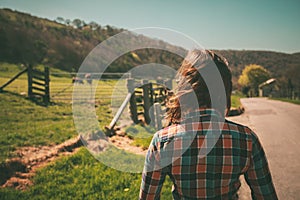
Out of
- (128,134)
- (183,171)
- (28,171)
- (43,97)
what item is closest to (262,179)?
(183,171)

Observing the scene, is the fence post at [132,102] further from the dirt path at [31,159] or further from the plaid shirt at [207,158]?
the plaid shirt at [207,158]

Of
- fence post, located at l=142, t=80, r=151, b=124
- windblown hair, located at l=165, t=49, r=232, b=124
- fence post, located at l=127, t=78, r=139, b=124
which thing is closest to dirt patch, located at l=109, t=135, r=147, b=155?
fence post, located at l=127, t=78, r=139, b=124

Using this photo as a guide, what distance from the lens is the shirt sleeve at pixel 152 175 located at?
1498 millimetres

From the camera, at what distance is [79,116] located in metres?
9.41

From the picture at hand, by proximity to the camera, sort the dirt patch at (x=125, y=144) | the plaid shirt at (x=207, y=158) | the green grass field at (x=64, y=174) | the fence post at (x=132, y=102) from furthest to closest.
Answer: the fence post at (x=132, y=102) < the dirt patch at (x=125, y=144) < the green grass field at (x=64, y=174) < the plaid shirt at (x=207, y=158)

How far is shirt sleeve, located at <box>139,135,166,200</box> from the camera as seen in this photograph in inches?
59.0

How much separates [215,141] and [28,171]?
13.1ft

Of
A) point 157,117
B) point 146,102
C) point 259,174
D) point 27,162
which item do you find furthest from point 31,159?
point 146,102

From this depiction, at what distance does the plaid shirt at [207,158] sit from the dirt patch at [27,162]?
3209 millimetres

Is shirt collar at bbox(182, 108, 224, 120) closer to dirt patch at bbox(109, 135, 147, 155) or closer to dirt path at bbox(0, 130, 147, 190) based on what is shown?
dirt path at bbox(0, 130, 147, 190)

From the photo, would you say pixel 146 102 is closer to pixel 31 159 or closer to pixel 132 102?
pixel 132 102

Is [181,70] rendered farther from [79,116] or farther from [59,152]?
[79,116]

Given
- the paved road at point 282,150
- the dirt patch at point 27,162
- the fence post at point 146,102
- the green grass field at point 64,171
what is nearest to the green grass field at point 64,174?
the green grass field at point 64,171

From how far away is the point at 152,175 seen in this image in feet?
4.98
